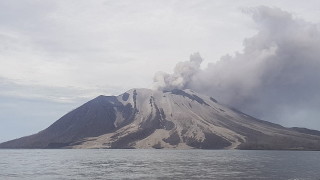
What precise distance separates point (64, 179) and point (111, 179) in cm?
1274

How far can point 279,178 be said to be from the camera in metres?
114

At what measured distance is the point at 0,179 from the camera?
108 m

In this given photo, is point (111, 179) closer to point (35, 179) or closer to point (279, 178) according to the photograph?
point (35, 179)

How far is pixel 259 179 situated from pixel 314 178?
16552mm

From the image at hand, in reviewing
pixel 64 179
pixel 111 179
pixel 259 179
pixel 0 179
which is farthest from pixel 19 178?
pixel 259 179

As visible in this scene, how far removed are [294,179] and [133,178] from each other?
4428 cm

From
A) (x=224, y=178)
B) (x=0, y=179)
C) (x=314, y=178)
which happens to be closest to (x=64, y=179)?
(x=0, y=179)

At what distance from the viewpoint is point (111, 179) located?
110 meters

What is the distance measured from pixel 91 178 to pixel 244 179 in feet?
141

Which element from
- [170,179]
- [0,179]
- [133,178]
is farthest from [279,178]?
[0,179]

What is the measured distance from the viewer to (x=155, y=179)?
108812 millimetres

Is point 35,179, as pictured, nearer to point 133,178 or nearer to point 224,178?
point 133,178

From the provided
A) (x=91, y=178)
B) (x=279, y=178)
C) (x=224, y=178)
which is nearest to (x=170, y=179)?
(x=224, y=178)

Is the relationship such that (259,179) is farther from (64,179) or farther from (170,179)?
(64,179)
